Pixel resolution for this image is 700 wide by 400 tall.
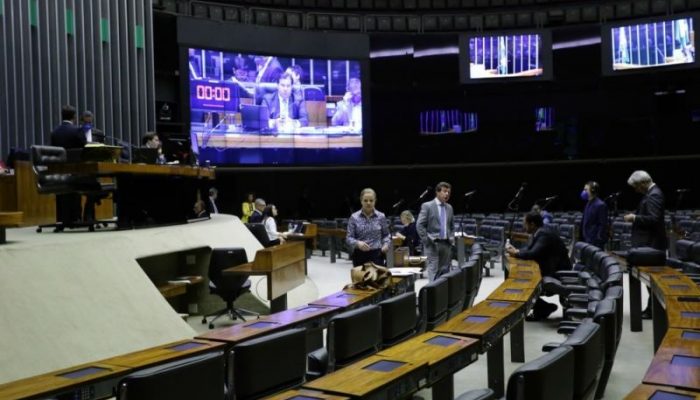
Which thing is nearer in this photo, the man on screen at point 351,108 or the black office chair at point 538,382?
the black office chair at point 538,382

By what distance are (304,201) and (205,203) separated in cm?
874

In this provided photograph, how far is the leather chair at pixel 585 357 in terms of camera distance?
2760 millimetres

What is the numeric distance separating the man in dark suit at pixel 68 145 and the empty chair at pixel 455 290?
4081 millimetres

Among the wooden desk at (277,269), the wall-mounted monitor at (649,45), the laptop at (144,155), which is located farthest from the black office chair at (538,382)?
the wall-mounted monitor at (649,45)

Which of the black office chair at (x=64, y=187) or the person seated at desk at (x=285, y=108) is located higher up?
the person seated at desk at (x=285, y=108)

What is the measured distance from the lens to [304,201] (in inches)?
736

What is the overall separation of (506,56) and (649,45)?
355 centimetres

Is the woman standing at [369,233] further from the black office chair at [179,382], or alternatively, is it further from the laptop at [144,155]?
the black office chair at [179,382]

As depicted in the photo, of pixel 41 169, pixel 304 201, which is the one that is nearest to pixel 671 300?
pixel 41 169

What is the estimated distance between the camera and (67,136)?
7.50 metres

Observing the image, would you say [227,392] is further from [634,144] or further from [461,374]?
[634,144]

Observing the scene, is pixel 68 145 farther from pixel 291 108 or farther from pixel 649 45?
pixel 649 45

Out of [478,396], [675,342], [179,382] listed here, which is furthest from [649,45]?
[179,382]

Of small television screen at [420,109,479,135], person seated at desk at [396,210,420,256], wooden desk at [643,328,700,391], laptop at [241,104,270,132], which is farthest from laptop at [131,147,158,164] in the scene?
small television screen at [420,109,479,135]
